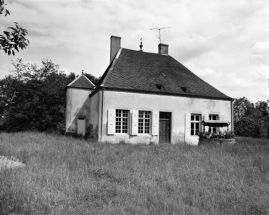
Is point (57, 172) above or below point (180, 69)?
below

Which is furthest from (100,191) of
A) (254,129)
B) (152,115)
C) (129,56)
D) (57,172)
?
(254,129)

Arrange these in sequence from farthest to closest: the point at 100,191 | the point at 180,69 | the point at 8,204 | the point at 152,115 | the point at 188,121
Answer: the point at 180,69 → the point at 188,121 → the point at 152,115 → the point at 100,191 → the point at 8,204

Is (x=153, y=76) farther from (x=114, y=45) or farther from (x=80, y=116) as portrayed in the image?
(x=80, y=116)

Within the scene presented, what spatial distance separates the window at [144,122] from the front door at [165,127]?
996 mm

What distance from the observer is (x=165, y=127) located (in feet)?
53.6

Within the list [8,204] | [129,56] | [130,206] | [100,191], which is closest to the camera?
[8,204]

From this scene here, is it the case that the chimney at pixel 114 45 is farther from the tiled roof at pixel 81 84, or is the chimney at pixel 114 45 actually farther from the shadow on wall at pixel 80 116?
the shadow on wall at pixel 80 116

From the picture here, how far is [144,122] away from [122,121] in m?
1.51

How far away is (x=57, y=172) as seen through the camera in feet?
18.3

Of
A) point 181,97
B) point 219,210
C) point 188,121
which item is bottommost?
point 219,210

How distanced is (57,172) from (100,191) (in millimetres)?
1439

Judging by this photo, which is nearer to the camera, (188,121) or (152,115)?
(152,115)

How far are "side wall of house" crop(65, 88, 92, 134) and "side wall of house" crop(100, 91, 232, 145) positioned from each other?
5.06 metres

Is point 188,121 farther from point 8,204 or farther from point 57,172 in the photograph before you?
point 8,204
